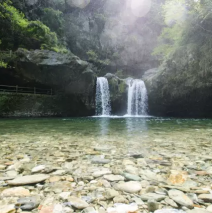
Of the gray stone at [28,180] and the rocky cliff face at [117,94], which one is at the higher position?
the rocky cliff face at [117,94]

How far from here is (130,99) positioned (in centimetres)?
1952

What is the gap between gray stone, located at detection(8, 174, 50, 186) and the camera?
1.45 metres

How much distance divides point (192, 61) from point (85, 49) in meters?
18.5

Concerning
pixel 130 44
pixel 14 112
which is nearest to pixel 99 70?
pixel 130 44

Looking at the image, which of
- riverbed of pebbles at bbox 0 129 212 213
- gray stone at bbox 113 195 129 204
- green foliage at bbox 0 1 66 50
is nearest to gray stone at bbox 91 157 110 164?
riverbed of pebbles at bbox 0 129 212 213

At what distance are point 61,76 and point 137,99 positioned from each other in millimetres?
9022

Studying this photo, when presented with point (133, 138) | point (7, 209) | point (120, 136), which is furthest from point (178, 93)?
point (7, 209)

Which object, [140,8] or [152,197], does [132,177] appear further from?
[140,8]

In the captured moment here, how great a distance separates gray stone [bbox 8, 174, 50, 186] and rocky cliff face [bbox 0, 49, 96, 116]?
1515 centimetres

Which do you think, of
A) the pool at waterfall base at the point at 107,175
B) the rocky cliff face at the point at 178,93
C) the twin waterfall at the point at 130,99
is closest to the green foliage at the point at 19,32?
the twin waterfall at the point at 130,99

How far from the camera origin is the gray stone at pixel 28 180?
145cm

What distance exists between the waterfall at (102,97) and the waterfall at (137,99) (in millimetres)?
2681

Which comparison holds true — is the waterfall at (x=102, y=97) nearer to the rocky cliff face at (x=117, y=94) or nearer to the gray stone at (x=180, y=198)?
the rocky cliff face at (x=117, y=94)

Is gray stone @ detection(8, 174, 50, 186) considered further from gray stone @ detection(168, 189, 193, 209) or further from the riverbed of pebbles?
gray stone @ detection(168, 189, 193, 209)
